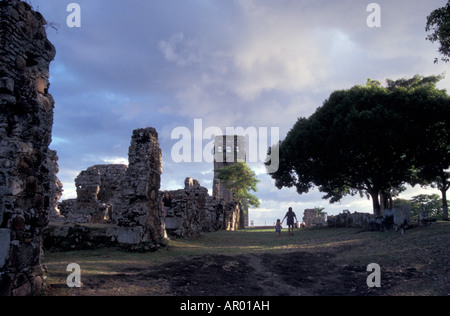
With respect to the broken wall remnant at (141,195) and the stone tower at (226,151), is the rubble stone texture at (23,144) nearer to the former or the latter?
the broken wall remnant at (141,195)

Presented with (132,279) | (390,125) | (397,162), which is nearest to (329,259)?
(132,279)

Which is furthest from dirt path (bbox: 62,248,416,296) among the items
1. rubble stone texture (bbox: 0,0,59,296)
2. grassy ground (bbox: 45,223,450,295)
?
rubble stone texture (bbox: 0,0,59,296)

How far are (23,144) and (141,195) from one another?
6.28 metres

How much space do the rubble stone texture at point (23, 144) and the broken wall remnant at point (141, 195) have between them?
521cm

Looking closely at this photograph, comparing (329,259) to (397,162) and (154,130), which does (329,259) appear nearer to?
(154,130)

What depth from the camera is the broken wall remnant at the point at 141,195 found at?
10.9m

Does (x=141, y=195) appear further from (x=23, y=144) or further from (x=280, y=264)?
(x=23, y=144)

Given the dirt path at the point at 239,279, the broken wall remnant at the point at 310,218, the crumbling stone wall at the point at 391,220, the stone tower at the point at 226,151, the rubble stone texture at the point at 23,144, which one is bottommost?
the broken wall remnant at the point at 310,218

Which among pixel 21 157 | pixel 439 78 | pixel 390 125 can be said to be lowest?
pixel 21 157

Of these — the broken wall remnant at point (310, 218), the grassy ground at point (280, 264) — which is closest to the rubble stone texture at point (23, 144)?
the grassy ground at point (280, 264)

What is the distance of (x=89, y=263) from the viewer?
313 inches

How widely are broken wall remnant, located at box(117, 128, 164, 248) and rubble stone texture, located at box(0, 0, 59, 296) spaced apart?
5209mm

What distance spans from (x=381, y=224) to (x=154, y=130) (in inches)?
486
